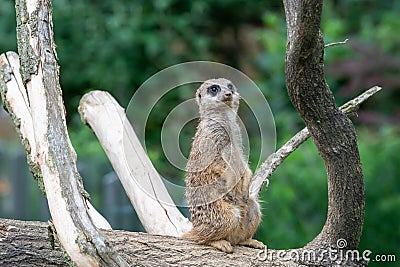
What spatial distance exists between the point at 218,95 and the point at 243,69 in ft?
16.6

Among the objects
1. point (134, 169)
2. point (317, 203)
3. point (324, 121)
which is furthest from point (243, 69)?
point (324, 121)

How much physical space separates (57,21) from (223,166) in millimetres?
4447

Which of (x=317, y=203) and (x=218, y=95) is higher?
(x=218, y=95)

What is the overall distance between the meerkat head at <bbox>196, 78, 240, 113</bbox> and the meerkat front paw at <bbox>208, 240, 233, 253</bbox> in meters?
0.52

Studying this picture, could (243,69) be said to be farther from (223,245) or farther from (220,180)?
(223,245)

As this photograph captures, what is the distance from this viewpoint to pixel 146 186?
126 inches

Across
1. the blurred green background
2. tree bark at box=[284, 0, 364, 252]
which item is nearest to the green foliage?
the blurred green background

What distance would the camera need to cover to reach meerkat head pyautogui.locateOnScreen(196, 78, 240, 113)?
2.88m

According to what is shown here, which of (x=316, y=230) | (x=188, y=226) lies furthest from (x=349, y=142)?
(x=316, y=230)

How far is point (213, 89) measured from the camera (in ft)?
9.52

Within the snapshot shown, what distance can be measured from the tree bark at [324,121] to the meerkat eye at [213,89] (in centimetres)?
53

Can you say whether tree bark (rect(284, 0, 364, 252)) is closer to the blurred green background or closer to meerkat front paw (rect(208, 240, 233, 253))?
meerkat front paw (rect(208, 240, 233, 253))

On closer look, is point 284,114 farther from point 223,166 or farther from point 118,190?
point 223,166

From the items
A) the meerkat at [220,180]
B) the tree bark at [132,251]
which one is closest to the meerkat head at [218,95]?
the meerkat at [220,180]
